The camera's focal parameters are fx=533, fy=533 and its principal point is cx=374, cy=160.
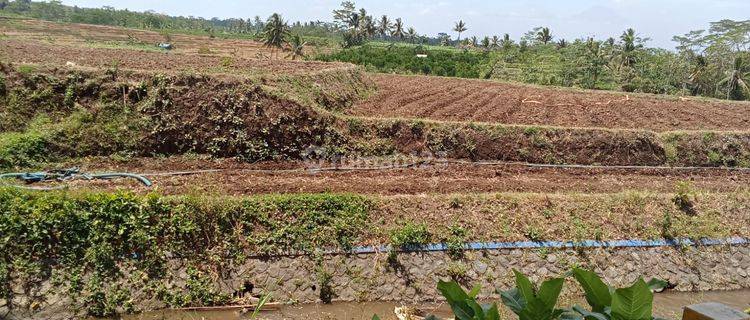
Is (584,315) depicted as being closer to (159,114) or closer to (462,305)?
(462,305)

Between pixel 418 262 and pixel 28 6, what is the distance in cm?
8980

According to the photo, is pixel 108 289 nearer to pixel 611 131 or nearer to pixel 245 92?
pixel 245 92

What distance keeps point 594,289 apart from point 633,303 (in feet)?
0.66

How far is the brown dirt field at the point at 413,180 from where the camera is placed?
1118 centimetres

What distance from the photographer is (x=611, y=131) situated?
1513 centimetres

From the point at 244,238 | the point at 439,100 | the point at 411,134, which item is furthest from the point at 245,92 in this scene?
the point at 439,100

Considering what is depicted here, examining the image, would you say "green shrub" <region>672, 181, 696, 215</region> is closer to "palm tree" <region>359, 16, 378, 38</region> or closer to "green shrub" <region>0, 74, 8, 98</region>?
"green shrub" <region>0, 74, 8, 98</region>

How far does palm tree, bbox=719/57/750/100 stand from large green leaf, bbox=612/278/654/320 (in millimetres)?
37857

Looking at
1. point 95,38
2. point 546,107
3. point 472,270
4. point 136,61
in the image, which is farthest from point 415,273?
point 95,38

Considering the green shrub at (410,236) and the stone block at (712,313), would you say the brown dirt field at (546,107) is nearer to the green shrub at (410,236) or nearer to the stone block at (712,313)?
the green shrub at (410,236)

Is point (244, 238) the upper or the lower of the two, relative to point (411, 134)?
lower

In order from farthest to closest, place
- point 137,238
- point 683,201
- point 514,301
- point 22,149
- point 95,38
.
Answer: point 95,38 → point 683,201 → point 22,149 → point 137,238 → point 514,301

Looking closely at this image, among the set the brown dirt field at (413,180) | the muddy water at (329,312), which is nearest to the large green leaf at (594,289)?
the muddy water at (329,312)

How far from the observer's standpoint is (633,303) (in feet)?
6.10
